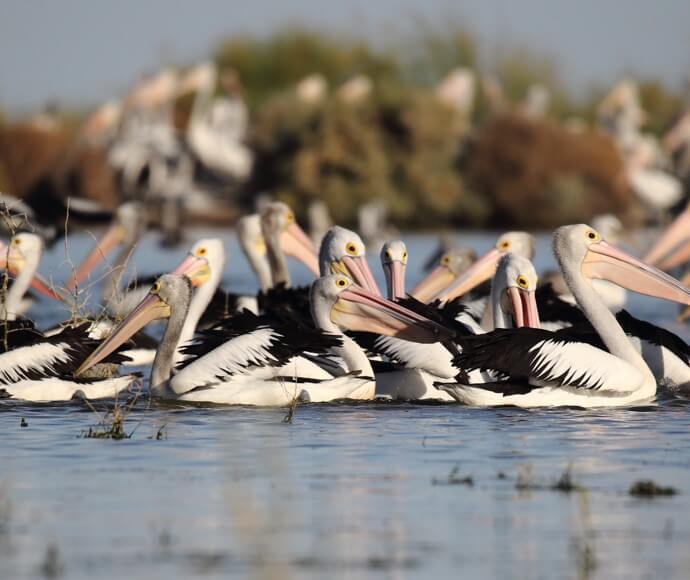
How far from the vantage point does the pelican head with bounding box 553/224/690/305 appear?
26.9 feet

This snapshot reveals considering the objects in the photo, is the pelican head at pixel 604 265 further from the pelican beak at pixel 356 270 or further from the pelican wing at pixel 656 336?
the pelican beak at pixel 356 270

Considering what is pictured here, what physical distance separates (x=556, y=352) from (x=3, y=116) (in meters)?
27.3

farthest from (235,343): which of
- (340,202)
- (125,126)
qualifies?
(125,126)

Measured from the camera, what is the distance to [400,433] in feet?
22.4

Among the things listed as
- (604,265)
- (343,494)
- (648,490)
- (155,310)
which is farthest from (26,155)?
(648,490)

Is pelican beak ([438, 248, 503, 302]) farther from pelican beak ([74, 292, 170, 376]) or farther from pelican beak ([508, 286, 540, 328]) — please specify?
pelican beak ([74, 292, 170, 376])

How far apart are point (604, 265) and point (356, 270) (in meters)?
1.50

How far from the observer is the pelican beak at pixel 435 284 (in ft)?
35.0

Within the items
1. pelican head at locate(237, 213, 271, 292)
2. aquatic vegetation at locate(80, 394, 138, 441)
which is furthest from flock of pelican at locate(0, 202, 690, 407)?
pelican head at locate(237, 213, 271, 292)

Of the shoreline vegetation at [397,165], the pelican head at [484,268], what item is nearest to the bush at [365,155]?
the shoreline vegetation at [397,165]

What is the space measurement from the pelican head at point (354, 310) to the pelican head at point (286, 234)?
343 centimetres

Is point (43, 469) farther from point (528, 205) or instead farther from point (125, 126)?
point (125, 126)

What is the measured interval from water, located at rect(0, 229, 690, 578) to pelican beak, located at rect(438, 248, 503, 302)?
7.44 ft

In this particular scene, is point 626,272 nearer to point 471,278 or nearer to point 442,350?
point 442,350
